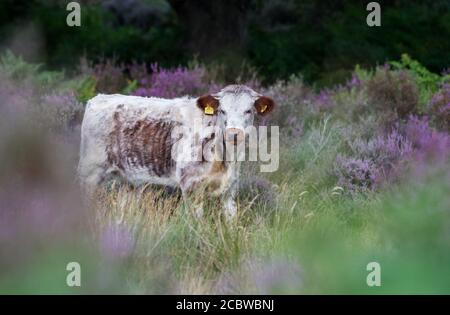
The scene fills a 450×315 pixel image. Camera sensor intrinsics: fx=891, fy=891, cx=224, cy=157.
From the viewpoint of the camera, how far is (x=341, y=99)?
11633mm

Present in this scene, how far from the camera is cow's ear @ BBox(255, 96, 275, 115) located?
7.14 meters

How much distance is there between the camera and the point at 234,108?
6.86 meters

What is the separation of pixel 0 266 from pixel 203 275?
1.44 metres

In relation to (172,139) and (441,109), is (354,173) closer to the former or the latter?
(172,139)

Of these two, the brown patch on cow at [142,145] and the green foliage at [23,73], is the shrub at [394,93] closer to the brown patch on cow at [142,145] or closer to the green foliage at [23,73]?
the brown patch on cow at [142,145]

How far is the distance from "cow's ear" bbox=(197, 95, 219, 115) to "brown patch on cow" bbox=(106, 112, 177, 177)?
36 cm

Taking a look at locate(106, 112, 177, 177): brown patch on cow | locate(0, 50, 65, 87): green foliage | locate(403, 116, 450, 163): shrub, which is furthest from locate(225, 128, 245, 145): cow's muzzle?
locate(0, 50, 65, 87): green foliage

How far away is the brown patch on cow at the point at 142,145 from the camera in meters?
7.34

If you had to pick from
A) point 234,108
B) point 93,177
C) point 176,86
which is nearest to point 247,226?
point 234,108

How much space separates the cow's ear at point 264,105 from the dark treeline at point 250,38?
25.7 ft

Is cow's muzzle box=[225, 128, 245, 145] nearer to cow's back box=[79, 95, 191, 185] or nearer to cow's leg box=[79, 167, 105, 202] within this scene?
cow's back box=[79, 95, 191, 185]
